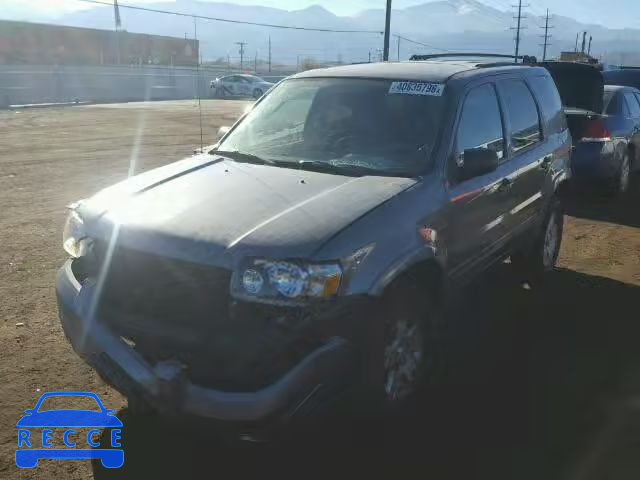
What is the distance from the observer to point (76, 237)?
Answer: 3496 millimetres

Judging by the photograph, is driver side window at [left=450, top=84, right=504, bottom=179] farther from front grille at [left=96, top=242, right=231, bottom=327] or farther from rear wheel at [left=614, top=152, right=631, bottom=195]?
rear wheel at [left=614, top=152, right=631, bottom=195]

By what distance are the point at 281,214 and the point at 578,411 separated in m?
2.10

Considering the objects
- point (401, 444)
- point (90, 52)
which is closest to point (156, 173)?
point (401, 444)

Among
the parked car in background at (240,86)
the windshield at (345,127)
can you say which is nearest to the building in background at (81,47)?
the parked car in background at (240,86)

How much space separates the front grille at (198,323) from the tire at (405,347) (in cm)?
48

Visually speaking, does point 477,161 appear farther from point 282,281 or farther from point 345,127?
point 282,281

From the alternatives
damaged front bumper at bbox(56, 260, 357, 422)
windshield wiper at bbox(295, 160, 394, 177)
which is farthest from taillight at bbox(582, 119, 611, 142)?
damaged front bumper at bbox(56, 260, 357, 422)

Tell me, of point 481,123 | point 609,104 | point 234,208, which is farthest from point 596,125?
point 234,208

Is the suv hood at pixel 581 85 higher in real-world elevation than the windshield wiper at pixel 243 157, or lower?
higher

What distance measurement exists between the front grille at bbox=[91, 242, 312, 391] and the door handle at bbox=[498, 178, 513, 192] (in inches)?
90.8

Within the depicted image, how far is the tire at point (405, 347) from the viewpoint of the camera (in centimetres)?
306

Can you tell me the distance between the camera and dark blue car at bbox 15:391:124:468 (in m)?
3.18

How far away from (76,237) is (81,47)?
2490 inches

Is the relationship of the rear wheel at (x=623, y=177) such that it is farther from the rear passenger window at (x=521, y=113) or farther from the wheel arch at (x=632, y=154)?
the rear passenger window at (x=521, y=113)
